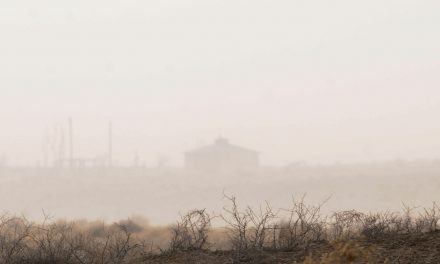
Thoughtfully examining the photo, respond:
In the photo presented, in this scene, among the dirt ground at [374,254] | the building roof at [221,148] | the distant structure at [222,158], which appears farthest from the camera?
the building roof at [221,148]

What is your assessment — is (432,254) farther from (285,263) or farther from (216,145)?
(216,145)

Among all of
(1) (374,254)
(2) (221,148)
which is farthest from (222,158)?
(1) (374,254)

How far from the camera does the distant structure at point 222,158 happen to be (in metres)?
64.1

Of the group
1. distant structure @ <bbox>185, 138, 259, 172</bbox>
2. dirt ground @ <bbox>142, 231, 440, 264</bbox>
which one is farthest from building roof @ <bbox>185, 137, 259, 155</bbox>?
dirt ground @ <bbox>142, 231, 440, 264</bbox>

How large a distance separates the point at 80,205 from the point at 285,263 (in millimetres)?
43746

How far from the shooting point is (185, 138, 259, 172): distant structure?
210 ft

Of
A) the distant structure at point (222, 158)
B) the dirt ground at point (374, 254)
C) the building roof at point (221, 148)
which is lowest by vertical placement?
the dirt ground at point (374, 254)

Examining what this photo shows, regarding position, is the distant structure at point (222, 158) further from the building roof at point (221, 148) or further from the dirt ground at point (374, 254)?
the dirt ground at point (374, 254)

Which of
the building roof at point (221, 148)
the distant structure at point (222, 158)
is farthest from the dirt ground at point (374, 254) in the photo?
the building roof at point (221, 148)

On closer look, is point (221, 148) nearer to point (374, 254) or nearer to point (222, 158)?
point (222, 158)

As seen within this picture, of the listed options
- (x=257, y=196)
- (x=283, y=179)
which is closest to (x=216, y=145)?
(x=283, y=179)

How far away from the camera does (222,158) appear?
6431cm

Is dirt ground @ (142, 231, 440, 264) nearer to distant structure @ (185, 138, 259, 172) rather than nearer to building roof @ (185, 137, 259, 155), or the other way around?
distant structure @ (185, 138, 259, 172)

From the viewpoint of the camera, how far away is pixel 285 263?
6.39 m
